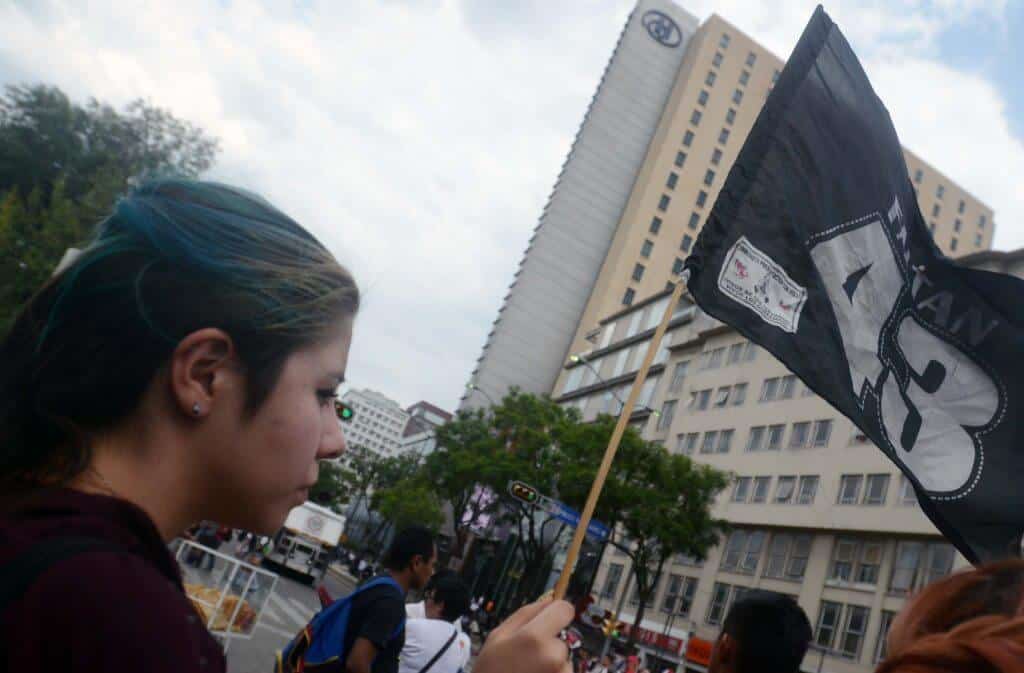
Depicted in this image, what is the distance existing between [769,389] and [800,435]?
3995mm

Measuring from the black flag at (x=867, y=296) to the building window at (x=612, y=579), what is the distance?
47199 mm

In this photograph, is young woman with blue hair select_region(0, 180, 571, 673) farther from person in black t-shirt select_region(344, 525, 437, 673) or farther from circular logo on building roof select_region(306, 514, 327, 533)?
circular logo on building roof select_region(306, 514, 327, 533)

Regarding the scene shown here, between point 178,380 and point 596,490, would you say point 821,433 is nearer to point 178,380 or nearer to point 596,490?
point 596,490

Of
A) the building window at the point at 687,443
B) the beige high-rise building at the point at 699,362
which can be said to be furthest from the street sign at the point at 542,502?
the building window at the point at 687,443

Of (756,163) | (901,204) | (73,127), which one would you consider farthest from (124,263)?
(73,127)

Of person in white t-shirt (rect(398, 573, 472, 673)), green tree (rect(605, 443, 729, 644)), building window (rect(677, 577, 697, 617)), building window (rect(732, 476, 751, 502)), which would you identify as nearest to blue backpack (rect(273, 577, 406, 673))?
person in white t-shirt (rect(398, 573, 472, 673))

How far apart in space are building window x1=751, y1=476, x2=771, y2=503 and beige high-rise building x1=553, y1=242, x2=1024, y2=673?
2.9 inches

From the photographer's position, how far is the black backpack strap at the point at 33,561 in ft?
2.85

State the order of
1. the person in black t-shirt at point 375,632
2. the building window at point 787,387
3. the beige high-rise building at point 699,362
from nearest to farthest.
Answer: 1. the person in black t-shirt at point 375,632
2. the beige high-rise building at point 699,362
3. the building window at point 787,387

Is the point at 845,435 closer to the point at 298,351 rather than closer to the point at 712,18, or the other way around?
the point at 298,351

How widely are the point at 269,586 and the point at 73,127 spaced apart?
99.6ft

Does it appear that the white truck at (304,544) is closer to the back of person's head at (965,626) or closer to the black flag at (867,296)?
the black flag at (867,296)

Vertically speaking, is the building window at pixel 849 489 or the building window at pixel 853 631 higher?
the building window at pixel 849 489

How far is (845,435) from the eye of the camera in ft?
122
